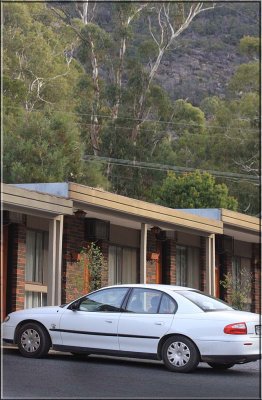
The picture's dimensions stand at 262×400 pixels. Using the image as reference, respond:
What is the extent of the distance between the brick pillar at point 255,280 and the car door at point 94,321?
14.6 metres

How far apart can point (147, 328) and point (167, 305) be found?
1.77 feet

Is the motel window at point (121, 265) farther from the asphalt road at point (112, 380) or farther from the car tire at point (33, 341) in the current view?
the car tire at point (33, 341)

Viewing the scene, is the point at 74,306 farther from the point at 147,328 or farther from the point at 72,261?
the point at 72,261

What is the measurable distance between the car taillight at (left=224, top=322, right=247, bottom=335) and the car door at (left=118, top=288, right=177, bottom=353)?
36.4 inches

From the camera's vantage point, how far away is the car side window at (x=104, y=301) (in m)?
14.6

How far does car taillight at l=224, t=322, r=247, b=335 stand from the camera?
13.5 metres

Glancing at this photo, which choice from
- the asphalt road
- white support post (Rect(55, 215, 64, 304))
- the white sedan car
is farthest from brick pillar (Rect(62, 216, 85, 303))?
the white sedan car

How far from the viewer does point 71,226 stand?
2100cm

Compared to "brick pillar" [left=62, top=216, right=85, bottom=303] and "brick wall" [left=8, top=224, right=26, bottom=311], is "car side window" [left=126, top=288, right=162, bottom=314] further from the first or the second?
"brick pillar" [left=62, top=216, right=85, bottom=303]

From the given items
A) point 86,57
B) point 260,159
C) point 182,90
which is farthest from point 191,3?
point 182,90

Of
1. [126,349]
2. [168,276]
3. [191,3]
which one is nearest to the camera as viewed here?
[126,349]

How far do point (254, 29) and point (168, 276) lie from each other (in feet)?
229

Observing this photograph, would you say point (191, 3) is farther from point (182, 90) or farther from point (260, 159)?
point (182, 90)

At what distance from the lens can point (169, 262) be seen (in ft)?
81.1
